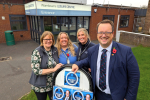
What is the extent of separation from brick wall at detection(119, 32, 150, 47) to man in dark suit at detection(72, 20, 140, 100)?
29.8ft

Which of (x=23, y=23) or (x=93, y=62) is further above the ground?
(x=23, y=23)

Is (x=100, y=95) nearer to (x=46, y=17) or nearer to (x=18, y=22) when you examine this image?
(x=46, y=17)

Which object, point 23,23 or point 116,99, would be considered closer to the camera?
point 116,99

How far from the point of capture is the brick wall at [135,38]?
9.02m

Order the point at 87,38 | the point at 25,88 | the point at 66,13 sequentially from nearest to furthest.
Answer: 1. the point at 87,38
2. the point at 25,88
3. the point at 66,13

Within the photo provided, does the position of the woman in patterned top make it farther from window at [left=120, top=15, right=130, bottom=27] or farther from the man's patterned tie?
window at [left=120, top=15, right=130, bottom=27]

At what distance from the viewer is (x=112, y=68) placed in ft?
4.86

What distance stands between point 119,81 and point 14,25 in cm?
1140

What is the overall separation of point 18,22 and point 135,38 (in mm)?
11210

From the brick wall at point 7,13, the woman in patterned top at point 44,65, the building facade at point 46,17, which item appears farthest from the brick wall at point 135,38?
the brick wall at point 7,13

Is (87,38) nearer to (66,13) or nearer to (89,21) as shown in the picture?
(66,13)

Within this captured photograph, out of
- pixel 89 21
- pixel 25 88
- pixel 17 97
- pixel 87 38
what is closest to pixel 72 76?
pixel 87 38

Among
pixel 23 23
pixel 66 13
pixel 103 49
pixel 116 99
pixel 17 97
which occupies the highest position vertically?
pixel 66 13

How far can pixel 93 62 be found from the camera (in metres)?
1.69
